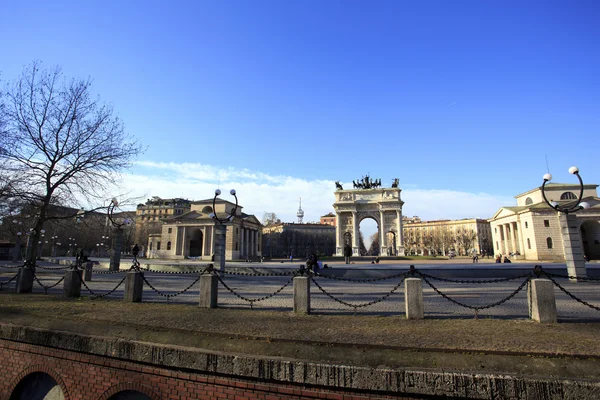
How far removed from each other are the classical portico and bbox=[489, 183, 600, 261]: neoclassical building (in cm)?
2021

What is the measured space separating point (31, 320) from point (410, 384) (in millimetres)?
7888

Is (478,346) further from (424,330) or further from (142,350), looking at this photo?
(142,350)

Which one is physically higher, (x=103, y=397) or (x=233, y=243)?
(x=233, y=243)

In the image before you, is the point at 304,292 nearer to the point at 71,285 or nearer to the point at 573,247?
the point at 71,285

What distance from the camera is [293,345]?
5.11 metres

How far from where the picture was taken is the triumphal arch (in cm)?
7088

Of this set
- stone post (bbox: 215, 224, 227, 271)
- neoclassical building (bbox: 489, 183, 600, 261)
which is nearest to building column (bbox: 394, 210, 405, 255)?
neoclassical building (bbox: 489, 183, 600, 261)

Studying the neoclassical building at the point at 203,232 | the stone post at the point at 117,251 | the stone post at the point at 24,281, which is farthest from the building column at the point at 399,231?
the stone post at the point at 24,281

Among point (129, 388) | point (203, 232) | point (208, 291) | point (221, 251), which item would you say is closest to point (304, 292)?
point (208, 291)

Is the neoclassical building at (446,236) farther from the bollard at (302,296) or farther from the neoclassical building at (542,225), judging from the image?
the bollard at (302,296)

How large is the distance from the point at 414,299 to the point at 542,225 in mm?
59687

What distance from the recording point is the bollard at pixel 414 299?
24.8ft

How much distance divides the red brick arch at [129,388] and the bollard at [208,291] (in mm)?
3399

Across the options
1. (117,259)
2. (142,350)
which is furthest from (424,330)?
(117,259)
